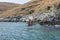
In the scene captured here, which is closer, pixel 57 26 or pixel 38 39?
pixel 38 39

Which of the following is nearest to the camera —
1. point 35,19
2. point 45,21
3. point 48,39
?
point 48,39

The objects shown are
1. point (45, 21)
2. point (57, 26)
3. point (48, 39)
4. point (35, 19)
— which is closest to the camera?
point (48, 39)

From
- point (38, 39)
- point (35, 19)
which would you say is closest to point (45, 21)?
point (35, 19)

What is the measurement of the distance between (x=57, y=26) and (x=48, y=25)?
768 cm

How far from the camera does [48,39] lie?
7006 cm

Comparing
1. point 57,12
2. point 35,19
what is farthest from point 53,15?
point 35,19

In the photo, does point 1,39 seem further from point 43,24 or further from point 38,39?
point 43,24

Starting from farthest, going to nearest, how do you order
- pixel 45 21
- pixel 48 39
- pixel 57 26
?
pixel 45 21 < pixel 57 26 < pixel 48 39

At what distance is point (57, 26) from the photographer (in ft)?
396

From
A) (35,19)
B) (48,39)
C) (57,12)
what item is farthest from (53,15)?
(48,39)

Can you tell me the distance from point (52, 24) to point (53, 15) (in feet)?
19.2

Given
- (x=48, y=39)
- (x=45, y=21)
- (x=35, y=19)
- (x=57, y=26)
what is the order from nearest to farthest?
(x=48, y=39) < (x=57, y=26) < (x=45, y=21) < (x=35, y=19)

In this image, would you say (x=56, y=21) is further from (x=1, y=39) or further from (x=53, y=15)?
(x=1, y=39)

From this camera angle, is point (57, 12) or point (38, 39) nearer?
point (38, 39)
